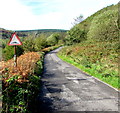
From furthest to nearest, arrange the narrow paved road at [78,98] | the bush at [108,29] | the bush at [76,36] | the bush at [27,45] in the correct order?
1. the bush at [76,36]
2. the bush at [27,45]
3. the bush at [108,29]
4. the narrow paved road at [78,98]

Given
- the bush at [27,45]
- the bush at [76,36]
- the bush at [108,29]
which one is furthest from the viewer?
the bush at [76,36]

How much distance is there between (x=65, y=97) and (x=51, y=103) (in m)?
0.91

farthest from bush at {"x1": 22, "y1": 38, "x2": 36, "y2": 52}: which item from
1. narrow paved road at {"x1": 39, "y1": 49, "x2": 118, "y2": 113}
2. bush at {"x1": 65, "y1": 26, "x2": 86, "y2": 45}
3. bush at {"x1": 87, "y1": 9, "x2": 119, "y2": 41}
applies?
narrow paved road at {"x1": 39, "y1": 49, "x2": 118, "y2": 113}

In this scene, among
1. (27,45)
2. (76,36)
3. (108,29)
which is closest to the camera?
(108,29)

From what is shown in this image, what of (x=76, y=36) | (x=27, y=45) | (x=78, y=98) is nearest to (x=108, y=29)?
(x=76, y=36)

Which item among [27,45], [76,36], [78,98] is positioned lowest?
[78,98]

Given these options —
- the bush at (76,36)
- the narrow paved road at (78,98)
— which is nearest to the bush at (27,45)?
the bush at (76,36)

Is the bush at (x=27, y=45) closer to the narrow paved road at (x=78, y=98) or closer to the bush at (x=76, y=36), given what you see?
the bush at (x=76, y=36)

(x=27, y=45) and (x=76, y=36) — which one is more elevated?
(x=76, y=36)

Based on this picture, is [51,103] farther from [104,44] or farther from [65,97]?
[104,44]

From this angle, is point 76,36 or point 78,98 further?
point 76,36

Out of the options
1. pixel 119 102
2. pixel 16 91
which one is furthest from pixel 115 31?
pixel 16 91

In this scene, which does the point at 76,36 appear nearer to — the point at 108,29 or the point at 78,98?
the point at 108,29

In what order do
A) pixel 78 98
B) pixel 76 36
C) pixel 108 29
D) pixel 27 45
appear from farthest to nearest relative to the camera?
pixel 76 36 → pixel 27 45 → pixel 108 29 → pixel 78 98
